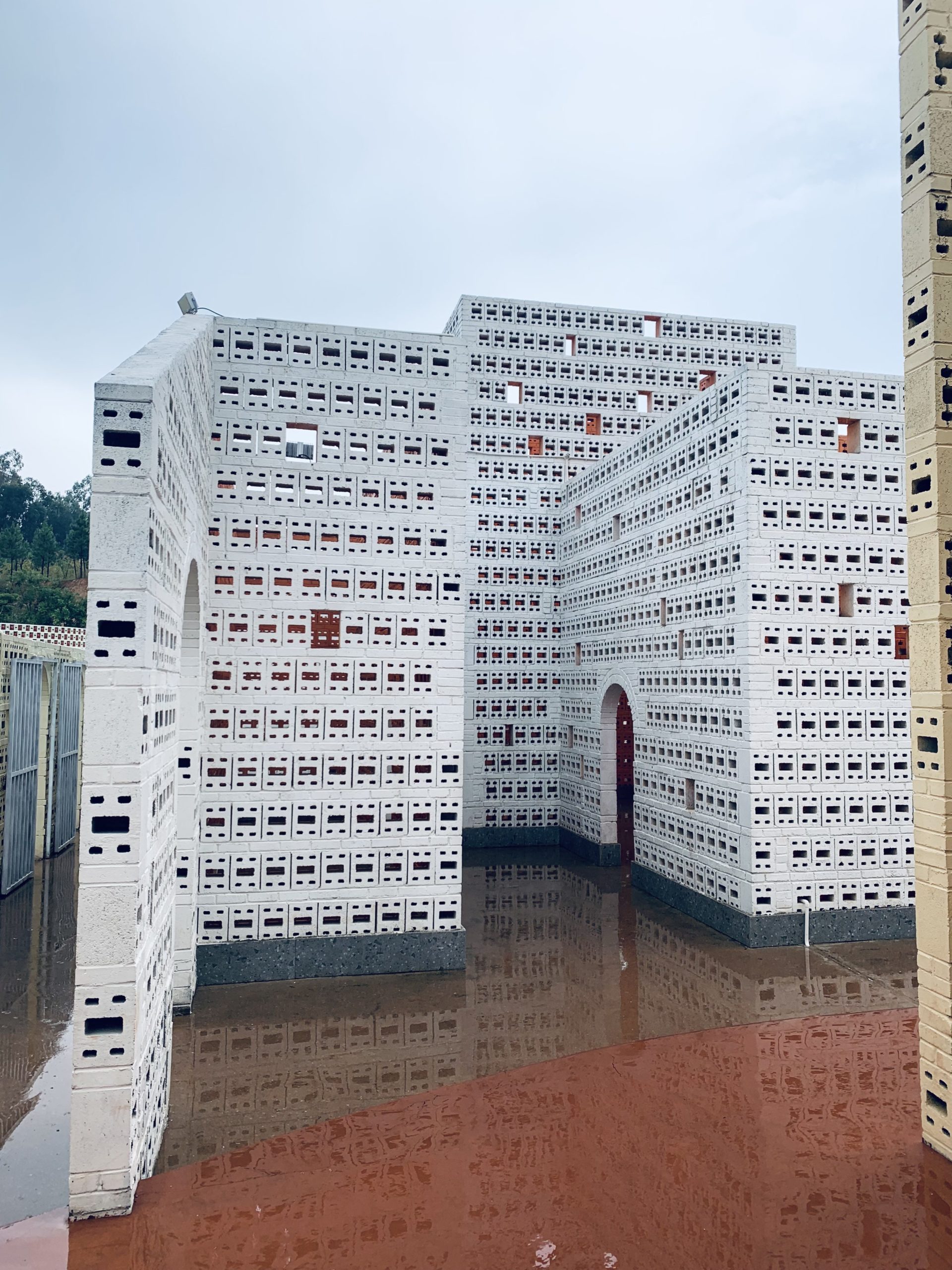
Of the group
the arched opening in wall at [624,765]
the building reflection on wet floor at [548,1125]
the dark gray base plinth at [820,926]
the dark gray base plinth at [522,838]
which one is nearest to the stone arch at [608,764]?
the dark gray base plinth at [522,838]

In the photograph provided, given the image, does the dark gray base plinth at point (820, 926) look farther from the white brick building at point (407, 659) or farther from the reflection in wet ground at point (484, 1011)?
the reflection in wet ground at point (484, 1011)

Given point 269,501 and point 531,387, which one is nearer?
point 269,501

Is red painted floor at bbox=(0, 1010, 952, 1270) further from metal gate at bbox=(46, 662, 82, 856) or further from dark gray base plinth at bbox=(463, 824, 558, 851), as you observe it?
metal gate at bbox=(46, 662, 82, 856)

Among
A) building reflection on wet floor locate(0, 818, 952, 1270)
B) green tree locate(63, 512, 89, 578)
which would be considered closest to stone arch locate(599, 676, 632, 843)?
building reflection on wet floor locate(0, 818, 952, 1270)

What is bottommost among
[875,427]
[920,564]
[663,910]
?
[663,910]

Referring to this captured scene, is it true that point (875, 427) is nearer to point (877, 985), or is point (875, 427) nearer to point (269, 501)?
point (877, 985)

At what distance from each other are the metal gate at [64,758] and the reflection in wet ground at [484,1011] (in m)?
7.67

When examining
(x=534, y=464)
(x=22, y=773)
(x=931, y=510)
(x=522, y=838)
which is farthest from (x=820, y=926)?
(x=22, y=773)

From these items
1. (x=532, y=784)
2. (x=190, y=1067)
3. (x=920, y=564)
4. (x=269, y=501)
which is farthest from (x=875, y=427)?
(x=190, y=1067)

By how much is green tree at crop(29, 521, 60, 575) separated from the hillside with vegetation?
0.08 feet

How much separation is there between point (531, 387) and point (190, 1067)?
15.3 m

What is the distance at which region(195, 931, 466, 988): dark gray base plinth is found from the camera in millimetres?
10164

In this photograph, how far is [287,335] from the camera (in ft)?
35.6

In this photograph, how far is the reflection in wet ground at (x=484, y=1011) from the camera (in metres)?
7.71
